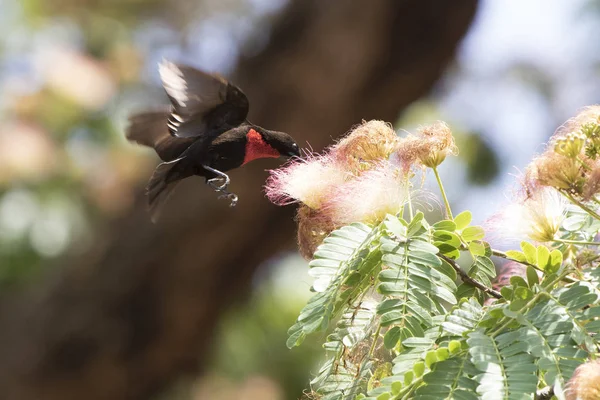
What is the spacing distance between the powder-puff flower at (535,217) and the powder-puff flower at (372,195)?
0.65 feet

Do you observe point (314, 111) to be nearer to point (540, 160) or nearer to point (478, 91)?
point (478, 91)

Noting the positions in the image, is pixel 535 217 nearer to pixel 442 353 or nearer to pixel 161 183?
pixel 442 353

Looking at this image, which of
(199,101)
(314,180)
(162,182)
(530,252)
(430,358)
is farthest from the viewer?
(162,182)

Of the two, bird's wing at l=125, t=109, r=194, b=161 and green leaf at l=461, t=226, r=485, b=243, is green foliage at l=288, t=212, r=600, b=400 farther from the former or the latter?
bird's wing at l=125, t=109, r=194, b=161

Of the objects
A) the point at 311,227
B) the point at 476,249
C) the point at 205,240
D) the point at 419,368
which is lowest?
the point at 419,368

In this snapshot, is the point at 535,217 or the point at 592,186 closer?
the point at 592,186

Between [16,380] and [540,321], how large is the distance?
18.1 feet

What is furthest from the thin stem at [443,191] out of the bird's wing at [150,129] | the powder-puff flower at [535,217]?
the bird's wing at [150,129]

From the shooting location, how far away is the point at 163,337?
6.10 meters

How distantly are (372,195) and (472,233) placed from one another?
20 cm

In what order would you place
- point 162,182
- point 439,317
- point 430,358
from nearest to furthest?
1. point 430,358
2. point 439,317
3. point 162,182

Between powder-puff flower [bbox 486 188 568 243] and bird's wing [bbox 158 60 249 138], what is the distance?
3.37 feet

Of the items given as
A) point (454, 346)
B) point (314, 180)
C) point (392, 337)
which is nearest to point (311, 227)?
point (314, 180)

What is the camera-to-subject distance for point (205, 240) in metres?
6.00
